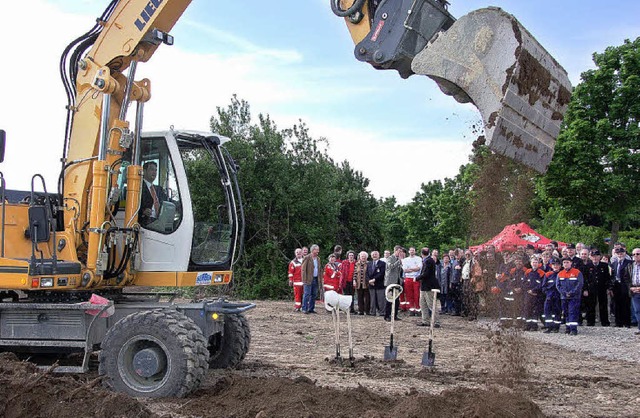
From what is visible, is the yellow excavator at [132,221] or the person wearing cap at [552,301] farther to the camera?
the person wearing cap at [552,301]

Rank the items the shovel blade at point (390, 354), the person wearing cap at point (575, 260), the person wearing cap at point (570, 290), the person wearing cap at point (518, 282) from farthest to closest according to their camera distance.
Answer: the person wearing cap at point (575, 260), the person wearing cap at point (570, 290), the person wearing cap at point (518, 282), the shovel blade at point (390, 354)

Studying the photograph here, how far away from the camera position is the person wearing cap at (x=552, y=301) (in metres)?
15.0

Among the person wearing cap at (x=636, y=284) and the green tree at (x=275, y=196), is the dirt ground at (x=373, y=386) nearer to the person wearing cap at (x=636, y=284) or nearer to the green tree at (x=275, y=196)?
the person wearing cap at (x=636, y=284)

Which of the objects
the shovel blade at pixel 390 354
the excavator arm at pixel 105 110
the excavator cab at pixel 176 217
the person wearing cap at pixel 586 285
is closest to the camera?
the excavator arm at pixel 105 110

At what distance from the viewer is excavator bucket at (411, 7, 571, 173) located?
662 centimetres

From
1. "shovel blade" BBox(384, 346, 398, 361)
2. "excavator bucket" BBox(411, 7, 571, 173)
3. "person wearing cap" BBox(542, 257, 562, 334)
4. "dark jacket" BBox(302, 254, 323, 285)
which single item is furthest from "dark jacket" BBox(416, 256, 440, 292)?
"excavator bucket" BBox(411, 7, 571, 173)

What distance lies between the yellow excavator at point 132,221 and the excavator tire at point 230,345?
0.01m

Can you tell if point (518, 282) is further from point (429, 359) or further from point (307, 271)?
point (307, 271)

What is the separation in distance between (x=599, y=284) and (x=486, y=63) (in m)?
10.6

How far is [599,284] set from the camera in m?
15.8

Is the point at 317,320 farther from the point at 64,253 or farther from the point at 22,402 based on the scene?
the point at 22,402

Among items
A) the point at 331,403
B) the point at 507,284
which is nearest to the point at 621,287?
the point at 507,284

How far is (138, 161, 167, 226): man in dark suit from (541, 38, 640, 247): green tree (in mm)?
17921

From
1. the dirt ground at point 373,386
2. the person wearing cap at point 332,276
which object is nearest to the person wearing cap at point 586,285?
the dirt ground at point 373,386
